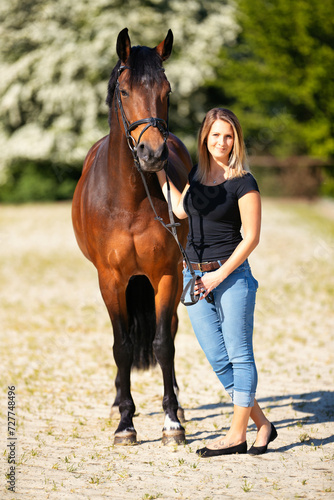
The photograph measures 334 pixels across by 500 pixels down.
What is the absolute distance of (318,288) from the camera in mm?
9906

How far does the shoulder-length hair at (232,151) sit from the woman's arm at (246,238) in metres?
0.17

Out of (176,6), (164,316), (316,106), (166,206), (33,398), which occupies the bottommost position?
(33,398)

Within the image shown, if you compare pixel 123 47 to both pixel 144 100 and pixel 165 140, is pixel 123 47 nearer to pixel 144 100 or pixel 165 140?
pixel 144 100

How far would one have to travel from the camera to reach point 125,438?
4.07 metres

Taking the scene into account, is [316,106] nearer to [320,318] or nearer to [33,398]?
[320,318]

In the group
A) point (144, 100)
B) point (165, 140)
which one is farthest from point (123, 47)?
point (165, 140)

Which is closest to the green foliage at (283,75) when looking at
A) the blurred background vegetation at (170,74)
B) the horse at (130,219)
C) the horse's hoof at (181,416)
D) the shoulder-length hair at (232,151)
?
the blurred background vegetation at (170,74)

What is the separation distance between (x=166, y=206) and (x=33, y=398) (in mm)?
2171

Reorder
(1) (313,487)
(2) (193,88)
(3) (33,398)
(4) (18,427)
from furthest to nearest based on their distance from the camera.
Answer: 1. (2) (193,88)
2. (3) (33,398)
3. (4) (18,427)
4. (1) (313,487)

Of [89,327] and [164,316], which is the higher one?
[164,316]

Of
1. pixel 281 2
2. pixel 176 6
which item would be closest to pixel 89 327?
pixel 176 6

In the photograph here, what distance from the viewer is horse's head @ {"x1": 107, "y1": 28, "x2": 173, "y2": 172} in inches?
138

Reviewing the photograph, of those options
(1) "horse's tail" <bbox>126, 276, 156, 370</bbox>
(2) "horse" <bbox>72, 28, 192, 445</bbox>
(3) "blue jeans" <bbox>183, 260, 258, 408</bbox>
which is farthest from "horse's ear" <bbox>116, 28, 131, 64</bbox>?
(1) "horse's tail" <bbox>126, 276, 156, 370</bbox>

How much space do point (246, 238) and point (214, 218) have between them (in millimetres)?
236
